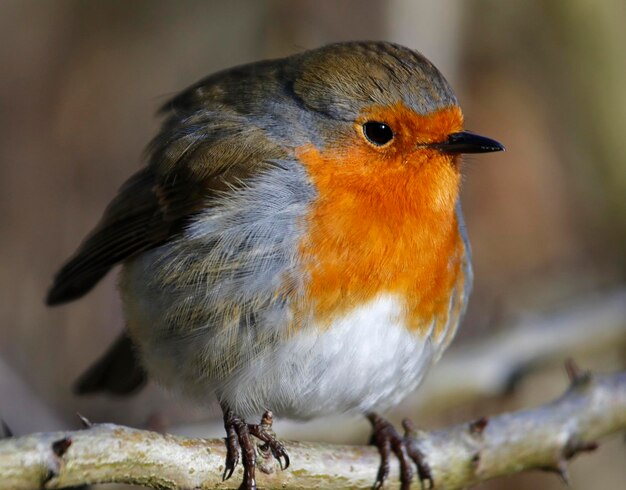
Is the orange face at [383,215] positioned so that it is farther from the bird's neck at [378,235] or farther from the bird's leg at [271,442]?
the bird's leg at [271,442]

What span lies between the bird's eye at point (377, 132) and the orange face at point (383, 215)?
0.01 metres

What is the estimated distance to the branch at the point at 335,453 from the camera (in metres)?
2.24

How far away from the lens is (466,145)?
3195 mm

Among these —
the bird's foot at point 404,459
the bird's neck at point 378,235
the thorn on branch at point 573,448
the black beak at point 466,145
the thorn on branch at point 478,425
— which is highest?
the black beak at point 466,145

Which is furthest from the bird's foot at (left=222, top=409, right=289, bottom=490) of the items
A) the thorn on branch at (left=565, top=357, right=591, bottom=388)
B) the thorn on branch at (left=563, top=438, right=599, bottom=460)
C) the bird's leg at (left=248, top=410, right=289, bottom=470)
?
the thorn on branch at (left=565, top=357, right=591, bottom=388)

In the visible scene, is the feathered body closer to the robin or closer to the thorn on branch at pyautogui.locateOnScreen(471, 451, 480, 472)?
the robin

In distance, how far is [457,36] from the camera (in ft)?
14.6

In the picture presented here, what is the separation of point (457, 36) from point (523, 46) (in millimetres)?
1208

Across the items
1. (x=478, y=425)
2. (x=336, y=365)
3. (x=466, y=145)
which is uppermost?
(x=466, y=145)

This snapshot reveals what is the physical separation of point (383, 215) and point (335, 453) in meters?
0.75

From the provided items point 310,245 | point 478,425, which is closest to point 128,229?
point 310,245

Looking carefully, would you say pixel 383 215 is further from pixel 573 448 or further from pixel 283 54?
pixel 283 54

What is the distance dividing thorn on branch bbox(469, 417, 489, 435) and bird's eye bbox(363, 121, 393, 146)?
3.09 ft

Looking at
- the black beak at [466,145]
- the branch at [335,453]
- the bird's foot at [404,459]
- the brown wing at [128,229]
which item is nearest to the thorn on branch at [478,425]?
the branch at [335,453]
